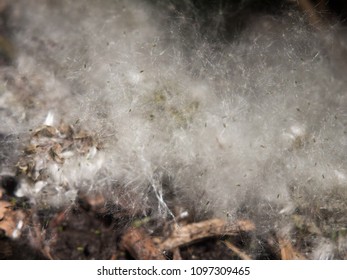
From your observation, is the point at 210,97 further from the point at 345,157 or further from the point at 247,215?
the point at 345,157

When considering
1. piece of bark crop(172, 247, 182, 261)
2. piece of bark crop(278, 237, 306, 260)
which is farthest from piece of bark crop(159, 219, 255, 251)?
piece of bark crop(278, 237, 306, 260)

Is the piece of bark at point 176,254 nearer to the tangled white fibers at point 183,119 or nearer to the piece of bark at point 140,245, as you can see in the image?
the piece of bark at point 140,245

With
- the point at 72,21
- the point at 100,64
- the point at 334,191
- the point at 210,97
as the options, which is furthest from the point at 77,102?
the point at 334,191

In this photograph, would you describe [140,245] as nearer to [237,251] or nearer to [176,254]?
[176,254]

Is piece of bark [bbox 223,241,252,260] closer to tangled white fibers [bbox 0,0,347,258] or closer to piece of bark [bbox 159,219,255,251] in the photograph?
piece of bark [bbox 159,219,255,251]

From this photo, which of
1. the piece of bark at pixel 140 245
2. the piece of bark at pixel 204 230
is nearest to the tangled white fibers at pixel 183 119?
the piece of bark at pixel 204 230
